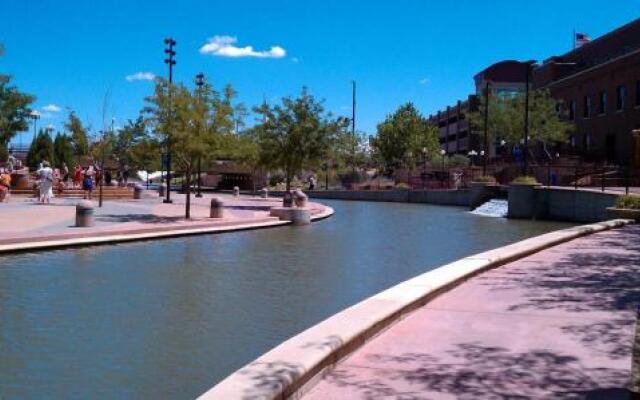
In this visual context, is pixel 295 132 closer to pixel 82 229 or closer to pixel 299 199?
→ pixel 299 199

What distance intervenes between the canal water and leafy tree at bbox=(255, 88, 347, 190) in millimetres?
14590

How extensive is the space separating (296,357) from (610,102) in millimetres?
50880

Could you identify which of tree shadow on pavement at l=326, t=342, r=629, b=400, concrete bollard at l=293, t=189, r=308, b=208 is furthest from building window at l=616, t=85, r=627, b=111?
tree shadow on pavement at l=326, t=342, r=629, b=400

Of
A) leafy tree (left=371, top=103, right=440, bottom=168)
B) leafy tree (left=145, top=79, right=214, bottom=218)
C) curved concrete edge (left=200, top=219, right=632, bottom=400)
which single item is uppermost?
leafy tree (left=371, top=103, right=440, bottom=168)

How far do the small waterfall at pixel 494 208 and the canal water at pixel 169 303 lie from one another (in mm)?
17995

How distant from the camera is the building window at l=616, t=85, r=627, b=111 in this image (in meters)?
49.4

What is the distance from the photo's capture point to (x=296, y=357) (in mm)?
5734

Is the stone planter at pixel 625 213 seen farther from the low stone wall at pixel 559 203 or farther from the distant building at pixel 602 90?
the distant building at pixel 602 90

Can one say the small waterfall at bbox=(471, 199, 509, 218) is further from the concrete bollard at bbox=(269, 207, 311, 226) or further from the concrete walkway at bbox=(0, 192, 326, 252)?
the concrete walkway at bbox=(0, 192, 326, 252)

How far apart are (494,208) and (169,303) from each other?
3182 centimetres

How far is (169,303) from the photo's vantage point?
10359mm

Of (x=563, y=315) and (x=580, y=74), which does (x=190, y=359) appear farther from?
(x=580, y=74)

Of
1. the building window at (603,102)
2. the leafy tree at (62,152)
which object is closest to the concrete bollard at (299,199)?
the building window at (603,102)

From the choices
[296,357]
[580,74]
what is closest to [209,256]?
[296,357]
